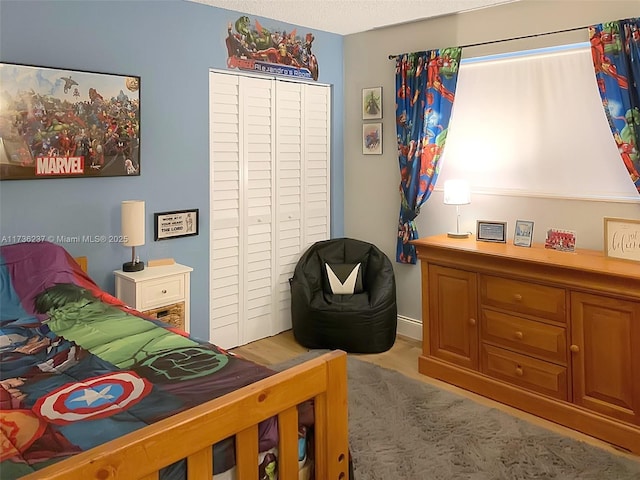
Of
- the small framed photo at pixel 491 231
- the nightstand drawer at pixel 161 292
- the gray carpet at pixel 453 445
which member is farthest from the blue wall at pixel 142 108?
the small framed photo at pixel 491 231

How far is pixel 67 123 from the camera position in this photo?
308 cm

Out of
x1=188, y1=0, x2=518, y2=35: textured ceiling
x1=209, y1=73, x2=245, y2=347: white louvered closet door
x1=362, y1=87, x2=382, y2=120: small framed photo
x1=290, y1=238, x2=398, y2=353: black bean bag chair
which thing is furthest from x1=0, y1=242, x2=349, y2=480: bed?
x1=362, y1=87, x2=382, y2=120: small framed photo

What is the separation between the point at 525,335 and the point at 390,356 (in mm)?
1115

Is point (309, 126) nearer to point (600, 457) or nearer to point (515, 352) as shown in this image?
point (515, 352)

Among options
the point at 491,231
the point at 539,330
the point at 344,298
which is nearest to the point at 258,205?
the point at 344,298

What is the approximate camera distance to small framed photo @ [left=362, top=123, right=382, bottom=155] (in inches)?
174

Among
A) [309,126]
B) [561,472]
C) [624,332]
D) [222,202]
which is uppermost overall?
[309,126]

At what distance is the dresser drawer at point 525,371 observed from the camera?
2.95 m

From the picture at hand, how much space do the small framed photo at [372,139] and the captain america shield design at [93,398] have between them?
3.03 m

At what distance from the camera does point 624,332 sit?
2674mm

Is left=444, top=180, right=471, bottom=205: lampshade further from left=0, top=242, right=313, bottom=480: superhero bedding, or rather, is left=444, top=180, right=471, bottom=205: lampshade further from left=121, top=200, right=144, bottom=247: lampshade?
left=0, top=242, right=313, bottom=480: superhero bedding

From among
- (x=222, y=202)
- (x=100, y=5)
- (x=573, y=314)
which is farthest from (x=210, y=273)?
(x=573, y=314)

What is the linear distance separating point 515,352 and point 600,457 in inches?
27.1

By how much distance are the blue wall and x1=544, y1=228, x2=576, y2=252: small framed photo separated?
7.31 ft
